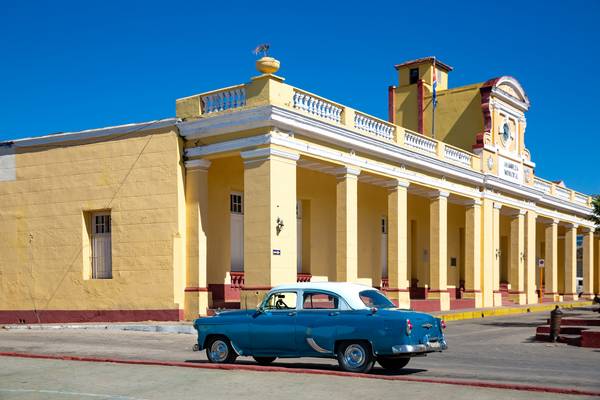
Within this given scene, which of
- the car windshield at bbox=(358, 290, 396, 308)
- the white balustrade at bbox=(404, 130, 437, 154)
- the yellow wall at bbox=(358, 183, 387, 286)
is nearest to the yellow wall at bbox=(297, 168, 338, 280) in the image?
the yellow wall at bbox=(358, 183, 387, 286)

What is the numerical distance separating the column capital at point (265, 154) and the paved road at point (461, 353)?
5033 millimetres

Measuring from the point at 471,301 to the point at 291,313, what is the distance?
68.2 feet

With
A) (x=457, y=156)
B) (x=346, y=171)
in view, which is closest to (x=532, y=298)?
(x=457, y=156)

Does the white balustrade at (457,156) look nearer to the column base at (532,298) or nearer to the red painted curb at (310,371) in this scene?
the column base at (532,298)

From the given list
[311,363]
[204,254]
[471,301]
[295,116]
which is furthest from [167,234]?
[471,301]

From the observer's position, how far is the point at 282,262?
2100 centimetres

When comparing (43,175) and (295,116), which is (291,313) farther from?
(43,175)

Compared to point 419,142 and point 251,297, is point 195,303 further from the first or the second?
point 419,142

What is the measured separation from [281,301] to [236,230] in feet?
38.9

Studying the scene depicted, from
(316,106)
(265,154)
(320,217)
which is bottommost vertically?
(320,217)

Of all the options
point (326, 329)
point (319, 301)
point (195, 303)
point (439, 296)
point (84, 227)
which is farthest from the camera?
point (439, 296)

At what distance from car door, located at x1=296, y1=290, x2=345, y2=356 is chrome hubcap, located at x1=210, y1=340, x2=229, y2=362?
1.43m

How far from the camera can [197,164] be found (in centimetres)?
2245

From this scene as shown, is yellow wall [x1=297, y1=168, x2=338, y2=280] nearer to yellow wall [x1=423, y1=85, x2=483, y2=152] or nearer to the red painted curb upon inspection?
yellow wall [x1=423, y1=85, x2=483, y2=152]
